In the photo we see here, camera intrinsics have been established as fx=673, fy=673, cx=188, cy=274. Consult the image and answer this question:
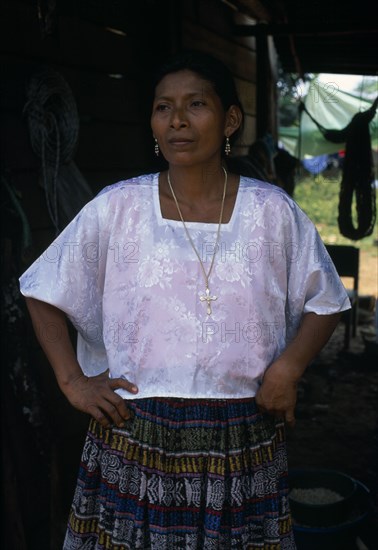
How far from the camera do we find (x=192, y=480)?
70.3 inches

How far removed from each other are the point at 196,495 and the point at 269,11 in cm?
456

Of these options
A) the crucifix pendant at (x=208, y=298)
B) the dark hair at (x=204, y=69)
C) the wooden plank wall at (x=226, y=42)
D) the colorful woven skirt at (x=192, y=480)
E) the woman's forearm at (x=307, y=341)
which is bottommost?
the colorful woven skirt at (x=192, y=480)

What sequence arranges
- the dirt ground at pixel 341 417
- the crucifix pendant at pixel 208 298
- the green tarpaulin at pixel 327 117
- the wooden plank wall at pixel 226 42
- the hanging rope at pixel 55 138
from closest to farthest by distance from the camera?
the crucifix pendant at pixel 208 298, the hanging rope at pixel 55 138, the dirt ground at pixel 341 417, the wooden plank wall at pixel 226 42, the green tarpaulin at pixel 327 117

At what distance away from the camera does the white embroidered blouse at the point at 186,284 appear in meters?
1.78

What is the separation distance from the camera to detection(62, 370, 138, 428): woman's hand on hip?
1.84 meters

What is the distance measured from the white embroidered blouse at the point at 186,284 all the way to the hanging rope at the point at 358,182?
355 cm

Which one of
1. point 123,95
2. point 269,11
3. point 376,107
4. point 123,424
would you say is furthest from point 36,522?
point 269,11

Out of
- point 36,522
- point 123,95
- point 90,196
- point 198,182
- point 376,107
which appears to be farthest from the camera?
point 376,107

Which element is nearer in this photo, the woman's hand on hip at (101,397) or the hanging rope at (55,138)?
the woman's hand on hip at (101,397)

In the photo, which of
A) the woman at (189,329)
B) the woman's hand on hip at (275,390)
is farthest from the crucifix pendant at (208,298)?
the woman's hand on hip at (275,390)

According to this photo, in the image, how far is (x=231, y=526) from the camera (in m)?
1.79

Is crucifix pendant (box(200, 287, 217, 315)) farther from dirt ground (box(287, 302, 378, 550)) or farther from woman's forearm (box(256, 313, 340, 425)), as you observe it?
dirt ground (box(287, 302, 378, 550))

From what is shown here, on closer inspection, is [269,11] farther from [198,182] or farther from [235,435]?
[235,435]

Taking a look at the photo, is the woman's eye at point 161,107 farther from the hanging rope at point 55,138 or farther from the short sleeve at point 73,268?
the hanging rope at point 55,138
